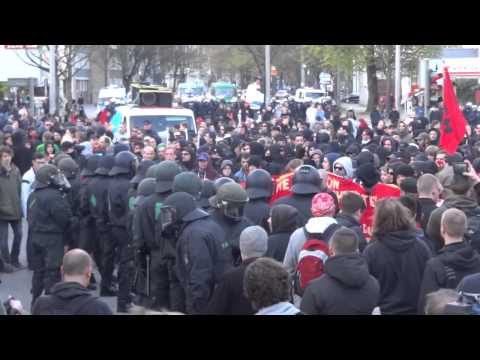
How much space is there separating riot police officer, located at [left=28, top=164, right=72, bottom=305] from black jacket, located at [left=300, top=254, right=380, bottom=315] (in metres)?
4.64

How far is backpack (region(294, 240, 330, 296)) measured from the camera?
669 cm

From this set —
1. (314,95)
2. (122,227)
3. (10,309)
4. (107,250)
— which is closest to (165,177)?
(122,227)

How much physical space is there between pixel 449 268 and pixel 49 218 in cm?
486

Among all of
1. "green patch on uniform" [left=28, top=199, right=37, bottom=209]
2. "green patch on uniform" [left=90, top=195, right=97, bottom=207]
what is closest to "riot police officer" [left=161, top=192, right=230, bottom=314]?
"green patch on uniform" [left=28, top=199, right=37, bottom=209]

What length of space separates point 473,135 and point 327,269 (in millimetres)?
14520

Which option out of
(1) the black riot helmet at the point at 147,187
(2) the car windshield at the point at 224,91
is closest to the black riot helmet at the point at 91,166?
(1) the black riot helmet at the point at 147,187

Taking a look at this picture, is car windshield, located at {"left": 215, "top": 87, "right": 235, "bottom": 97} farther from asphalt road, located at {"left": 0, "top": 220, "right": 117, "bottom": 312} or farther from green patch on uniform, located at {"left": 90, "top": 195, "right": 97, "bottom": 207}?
green patch on uniform, located at {"left": 90, "top": 195, "right": 97, "bottom": 207}

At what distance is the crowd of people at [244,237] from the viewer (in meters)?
5.49

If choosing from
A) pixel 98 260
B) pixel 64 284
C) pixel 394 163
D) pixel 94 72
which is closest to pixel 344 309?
pixel 64 284

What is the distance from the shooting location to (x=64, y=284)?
17.5 feet

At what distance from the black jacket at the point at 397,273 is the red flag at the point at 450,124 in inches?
262

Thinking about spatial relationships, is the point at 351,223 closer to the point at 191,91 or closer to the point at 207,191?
the point at 207,191

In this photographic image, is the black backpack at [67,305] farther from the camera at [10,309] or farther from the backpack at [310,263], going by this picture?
the backpack at [310,263]

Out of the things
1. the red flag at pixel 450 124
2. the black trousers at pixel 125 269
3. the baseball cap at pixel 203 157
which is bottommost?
the black trousers at pixel 125 269
